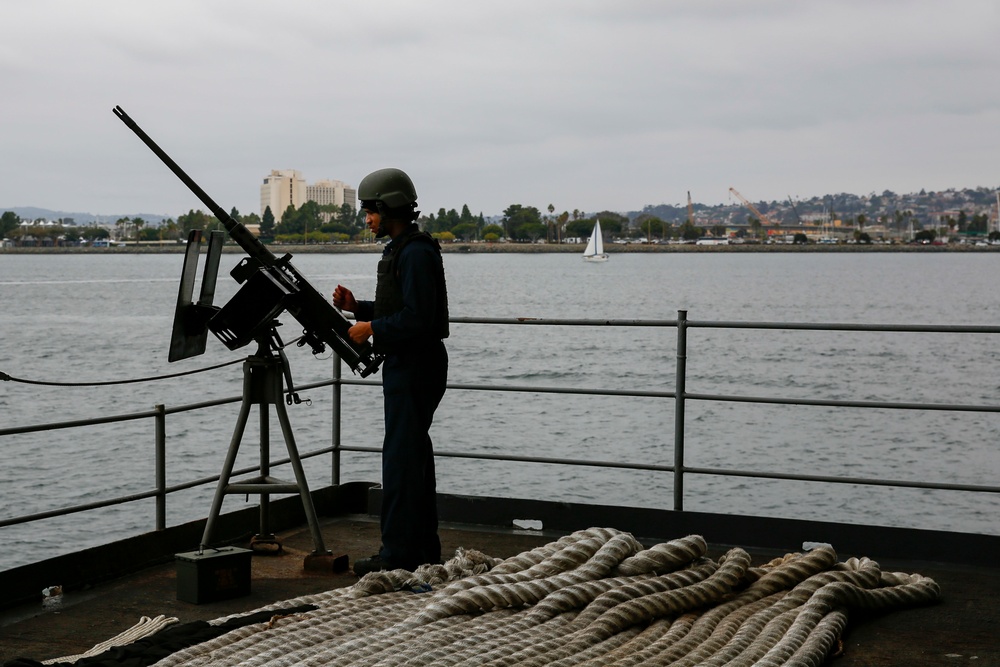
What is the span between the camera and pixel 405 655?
3924 millimetres

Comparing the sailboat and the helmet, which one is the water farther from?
the sailboat

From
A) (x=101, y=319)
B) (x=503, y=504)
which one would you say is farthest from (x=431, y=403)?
(x=101, y=319)

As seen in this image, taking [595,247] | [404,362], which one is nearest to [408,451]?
[404,362]

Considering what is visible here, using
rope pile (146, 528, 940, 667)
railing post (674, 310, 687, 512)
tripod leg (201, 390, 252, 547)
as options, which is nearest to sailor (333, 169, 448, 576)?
rope pile (146, 528, 940, 667)

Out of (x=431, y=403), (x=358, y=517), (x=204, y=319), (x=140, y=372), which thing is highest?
(x=204, y=319)

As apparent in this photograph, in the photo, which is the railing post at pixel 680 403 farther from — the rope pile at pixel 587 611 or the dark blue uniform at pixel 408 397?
the dark blue uniform at pixel 408 397

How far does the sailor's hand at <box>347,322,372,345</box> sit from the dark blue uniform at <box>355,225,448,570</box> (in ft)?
0.14

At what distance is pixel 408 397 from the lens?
528cm

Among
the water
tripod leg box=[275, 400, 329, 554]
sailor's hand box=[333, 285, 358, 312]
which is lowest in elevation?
the water

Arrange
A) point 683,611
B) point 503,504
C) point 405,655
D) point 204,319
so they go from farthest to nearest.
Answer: point 503,504 < point 204,319 < point 683,611 < point 405,655

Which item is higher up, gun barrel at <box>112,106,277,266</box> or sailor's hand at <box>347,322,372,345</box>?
gun barrel at <box>112,106,277,266</box>

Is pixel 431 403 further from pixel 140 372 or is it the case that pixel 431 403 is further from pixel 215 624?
pixel 140 372

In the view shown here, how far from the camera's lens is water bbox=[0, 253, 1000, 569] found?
21750mm

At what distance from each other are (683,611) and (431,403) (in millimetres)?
1489
